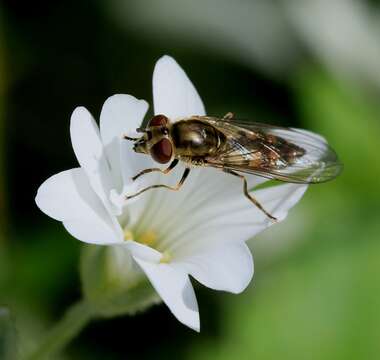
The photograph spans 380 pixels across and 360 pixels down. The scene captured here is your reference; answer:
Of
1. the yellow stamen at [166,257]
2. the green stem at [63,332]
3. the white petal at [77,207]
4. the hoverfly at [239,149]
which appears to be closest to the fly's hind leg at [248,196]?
the hoverfly at [239,149]

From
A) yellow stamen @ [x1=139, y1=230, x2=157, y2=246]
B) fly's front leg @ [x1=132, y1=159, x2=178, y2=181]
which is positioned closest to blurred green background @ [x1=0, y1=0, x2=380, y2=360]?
yellow stamen @ [x1=139, y1=230, x2=157, y2=246]

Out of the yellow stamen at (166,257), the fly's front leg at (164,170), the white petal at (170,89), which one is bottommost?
the yellow stamen at (166,257)

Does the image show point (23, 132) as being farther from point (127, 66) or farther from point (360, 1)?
point (360, 1)

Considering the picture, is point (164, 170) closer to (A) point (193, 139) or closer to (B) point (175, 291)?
(A) point (193, 139)

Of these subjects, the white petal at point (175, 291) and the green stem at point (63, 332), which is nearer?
the white petal at point (175, 291)

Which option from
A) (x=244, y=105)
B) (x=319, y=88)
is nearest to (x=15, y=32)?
(x=244, y=105)

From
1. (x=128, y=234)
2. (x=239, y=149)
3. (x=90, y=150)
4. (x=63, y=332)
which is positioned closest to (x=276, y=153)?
(x=239, y=149)

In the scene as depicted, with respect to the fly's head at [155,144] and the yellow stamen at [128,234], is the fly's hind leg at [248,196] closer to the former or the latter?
the fly's head at [155,144]
